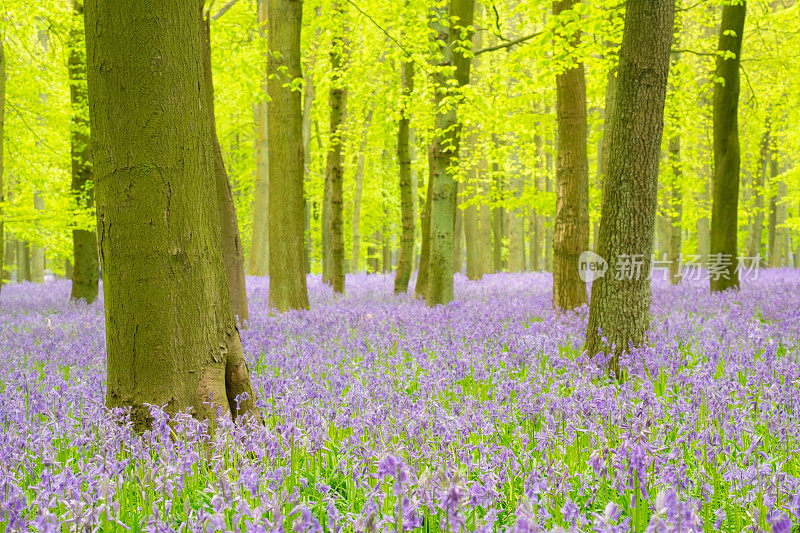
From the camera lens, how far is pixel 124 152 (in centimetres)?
336

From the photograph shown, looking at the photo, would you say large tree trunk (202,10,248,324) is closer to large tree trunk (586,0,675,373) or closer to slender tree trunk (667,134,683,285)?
large tree trunk (586,0,675,373)

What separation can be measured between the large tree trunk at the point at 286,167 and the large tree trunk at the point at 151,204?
681cm

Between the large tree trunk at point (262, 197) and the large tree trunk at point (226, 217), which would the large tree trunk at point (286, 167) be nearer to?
the large tree trunk at point (226, 217)

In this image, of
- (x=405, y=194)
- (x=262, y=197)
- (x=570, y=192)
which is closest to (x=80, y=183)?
(x=405, y=194)

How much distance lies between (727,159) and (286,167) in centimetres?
890

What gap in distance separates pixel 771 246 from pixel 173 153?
1345 inches

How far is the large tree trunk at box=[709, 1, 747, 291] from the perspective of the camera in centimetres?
1181

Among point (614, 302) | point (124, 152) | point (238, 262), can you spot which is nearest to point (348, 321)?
point (238, 262)

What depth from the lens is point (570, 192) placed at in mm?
9461

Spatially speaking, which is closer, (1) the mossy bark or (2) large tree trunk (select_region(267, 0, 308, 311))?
(2) large tree trunk (select_region(267, 0, 308, 311))

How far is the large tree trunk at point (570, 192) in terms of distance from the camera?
9406 millimetres

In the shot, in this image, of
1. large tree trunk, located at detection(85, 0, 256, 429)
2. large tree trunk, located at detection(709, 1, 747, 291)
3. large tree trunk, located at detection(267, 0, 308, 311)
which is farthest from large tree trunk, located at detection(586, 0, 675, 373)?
large tree trunk, located at detection(709, 1, 747, 291)

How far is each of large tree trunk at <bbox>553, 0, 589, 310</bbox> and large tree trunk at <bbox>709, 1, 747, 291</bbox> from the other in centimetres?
424

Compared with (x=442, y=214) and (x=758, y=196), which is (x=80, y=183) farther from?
(x=758, y=196)
